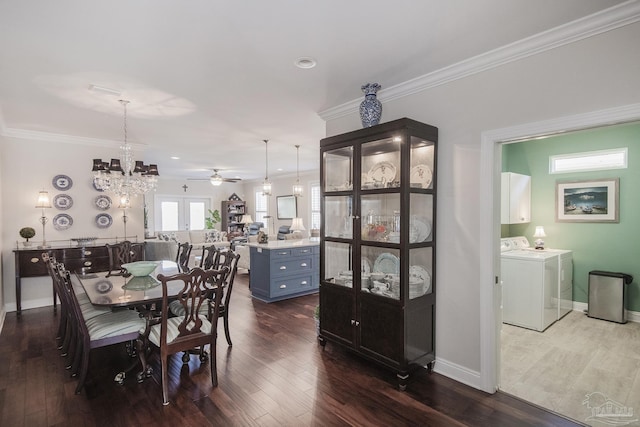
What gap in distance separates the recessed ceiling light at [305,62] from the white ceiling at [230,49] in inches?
2.6

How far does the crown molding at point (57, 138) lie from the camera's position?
15.5 feet

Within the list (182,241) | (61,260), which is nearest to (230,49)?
(61,260)

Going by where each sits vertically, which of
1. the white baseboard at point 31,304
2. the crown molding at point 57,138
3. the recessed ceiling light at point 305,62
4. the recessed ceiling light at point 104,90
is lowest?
the white baseboard at point 31,304

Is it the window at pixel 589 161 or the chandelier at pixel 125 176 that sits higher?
the window at pixel 589 161

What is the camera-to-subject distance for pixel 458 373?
9.18ft

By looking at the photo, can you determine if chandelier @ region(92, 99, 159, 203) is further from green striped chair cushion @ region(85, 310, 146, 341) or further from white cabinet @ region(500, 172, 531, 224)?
white cabinet @ region(500, 172, 531, 224)

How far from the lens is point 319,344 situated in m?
3.55

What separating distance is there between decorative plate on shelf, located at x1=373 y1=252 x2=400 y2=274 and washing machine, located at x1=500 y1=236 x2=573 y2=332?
2.27 metres

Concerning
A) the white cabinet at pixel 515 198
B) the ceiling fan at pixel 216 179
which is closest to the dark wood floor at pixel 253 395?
the white cabinet at pixel 515 198

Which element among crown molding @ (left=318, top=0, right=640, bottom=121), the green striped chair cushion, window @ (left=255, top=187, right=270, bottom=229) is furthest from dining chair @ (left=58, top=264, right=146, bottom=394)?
window @ (left=255, top=187, right=270, bottom=229)

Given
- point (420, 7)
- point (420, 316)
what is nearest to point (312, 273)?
point (420, 316)

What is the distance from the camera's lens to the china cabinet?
2.71m

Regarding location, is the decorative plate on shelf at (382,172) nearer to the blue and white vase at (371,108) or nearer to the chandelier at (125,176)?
the blue and white vase at (371,108)

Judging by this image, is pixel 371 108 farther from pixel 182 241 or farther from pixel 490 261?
pixel 182 241
